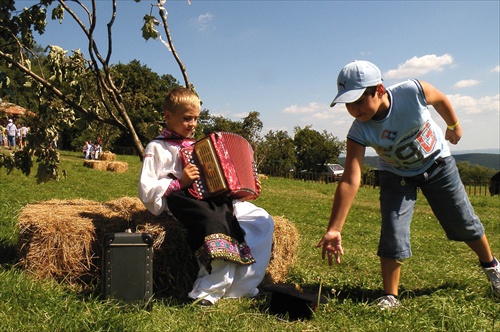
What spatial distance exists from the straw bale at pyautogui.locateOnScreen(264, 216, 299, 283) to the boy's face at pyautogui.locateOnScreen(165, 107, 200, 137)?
1.23m

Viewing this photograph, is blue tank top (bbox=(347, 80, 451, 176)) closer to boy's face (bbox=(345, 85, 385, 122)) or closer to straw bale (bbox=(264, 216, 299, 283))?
boy's face (bbox=(345, 85, 385, 122))

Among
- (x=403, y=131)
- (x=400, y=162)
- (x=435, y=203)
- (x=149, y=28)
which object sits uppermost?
(x=149, y=28)

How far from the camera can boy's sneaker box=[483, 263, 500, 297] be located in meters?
3.74

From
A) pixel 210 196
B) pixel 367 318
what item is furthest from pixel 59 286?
pixel 367 318

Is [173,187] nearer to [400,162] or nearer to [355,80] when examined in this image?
[355,80]

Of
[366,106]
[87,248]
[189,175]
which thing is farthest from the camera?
[87,248]

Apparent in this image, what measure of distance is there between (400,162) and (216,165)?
1.39m

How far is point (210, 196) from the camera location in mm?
3734

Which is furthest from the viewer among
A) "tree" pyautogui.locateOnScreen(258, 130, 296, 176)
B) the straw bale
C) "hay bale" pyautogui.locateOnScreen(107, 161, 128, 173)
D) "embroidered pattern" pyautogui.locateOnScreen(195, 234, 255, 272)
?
"tree" pyautogui.locateOnScreen(258, 130, 296, 176)

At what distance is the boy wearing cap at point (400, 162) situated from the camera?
333 cm

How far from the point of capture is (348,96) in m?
3.21

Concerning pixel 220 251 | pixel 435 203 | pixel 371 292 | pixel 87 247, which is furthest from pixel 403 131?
pixel 87 247

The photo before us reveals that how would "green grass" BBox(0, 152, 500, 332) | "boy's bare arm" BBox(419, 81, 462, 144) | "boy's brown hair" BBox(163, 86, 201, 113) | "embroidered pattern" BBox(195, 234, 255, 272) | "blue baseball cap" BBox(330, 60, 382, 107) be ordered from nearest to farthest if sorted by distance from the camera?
"green grass" BBox(0, 152, 500, 332) < "blue baseball cap" BBox(330, 60, 382, 107) < "embroidered pattern" BBox(195, 234, 255, 272) < "boy's bare arm" BBox(419, 81, 462, 144) < "boy's brown hair" BBox(163, 86, 201, 113)

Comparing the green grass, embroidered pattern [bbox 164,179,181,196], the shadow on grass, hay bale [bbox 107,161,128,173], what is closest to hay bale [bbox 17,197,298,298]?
the green grass
